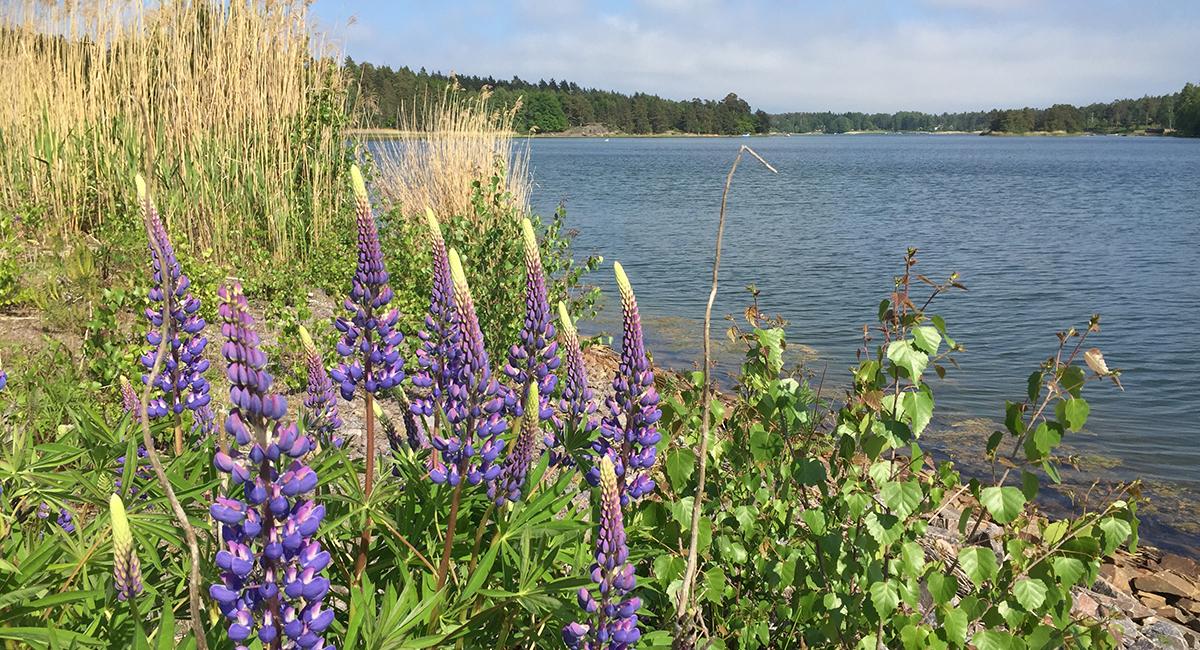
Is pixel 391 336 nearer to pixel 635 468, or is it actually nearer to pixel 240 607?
pixel 635 468

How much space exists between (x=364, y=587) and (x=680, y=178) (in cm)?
4391

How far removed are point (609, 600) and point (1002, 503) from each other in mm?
1416

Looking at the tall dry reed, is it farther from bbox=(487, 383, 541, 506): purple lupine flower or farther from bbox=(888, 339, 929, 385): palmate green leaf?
bbox=(487, 383, 541, 506): purple lupine flower

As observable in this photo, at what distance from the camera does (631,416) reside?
2506 millimetres

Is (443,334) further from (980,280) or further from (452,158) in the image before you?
(980,280)

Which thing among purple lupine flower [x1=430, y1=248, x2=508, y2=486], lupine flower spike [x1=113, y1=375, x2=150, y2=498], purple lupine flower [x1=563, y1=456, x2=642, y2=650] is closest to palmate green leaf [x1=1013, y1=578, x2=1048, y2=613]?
purple lupine flower [x1=563, y1=456, x2=642, y2=650]

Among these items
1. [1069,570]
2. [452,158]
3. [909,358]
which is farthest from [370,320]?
[452,158]

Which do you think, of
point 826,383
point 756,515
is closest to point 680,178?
point 826,383

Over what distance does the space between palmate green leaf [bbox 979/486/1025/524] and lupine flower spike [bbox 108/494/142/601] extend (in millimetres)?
2393

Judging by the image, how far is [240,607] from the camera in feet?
5.14

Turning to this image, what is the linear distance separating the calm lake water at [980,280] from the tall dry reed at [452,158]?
2868 mm

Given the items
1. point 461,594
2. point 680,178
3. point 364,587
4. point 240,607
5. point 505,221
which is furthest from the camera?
point 680,178

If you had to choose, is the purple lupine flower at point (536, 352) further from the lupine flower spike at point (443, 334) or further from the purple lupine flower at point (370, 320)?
the purple lupine flower at point (370, 320)

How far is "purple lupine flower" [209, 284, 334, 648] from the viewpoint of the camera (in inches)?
56.3
